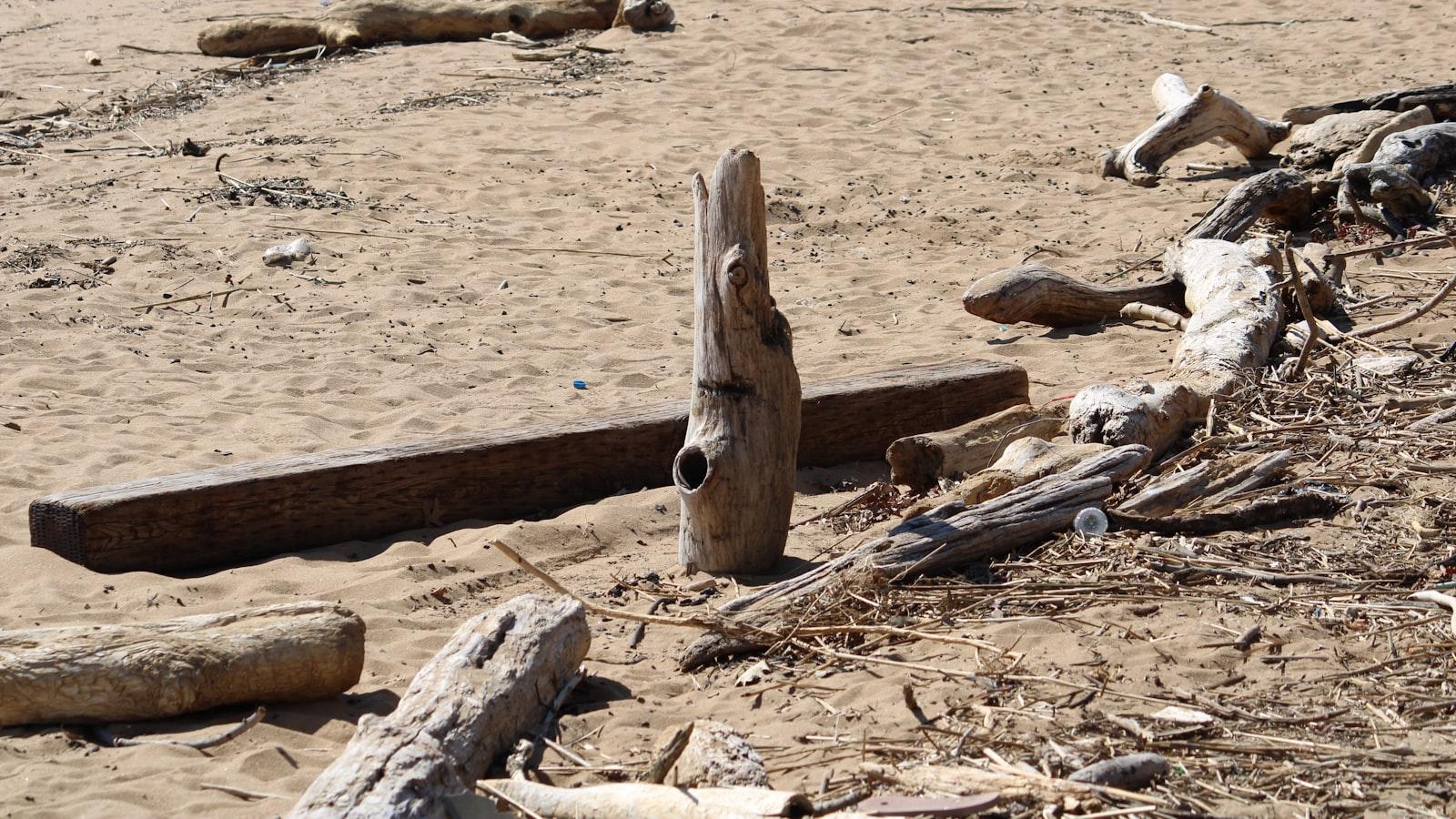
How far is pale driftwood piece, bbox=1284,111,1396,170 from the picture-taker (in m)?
8.22

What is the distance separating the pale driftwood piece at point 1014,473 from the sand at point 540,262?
0.53m

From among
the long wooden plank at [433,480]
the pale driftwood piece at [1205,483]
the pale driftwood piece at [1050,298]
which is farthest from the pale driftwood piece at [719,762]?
the pale driftwood piece at [1050,298]

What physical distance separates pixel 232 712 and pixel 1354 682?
9.55ft

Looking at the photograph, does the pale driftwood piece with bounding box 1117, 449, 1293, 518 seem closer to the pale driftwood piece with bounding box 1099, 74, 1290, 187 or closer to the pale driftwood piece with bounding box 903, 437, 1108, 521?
the pale driftwood piece with bounding box 903, 437, 1108, 521

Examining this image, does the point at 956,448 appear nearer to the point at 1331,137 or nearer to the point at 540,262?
the point at 540,262

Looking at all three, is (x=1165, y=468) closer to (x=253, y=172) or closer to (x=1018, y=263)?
(x=1018, y=263)

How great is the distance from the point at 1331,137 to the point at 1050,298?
2.98m

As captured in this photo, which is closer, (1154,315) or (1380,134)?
(1154,315)

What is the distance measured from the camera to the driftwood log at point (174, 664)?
3.41m

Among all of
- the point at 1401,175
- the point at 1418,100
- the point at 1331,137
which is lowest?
the point at 1401,175

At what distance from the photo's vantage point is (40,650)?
3.43m

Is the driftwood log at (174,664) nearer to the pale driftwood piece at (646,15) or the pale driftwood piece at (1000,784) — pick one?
the pale driftwood piece at (1000,784)

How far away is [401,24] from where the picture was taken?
12852 millimetres

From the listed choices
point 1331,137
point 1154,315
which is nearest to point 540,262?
point 1154,315
